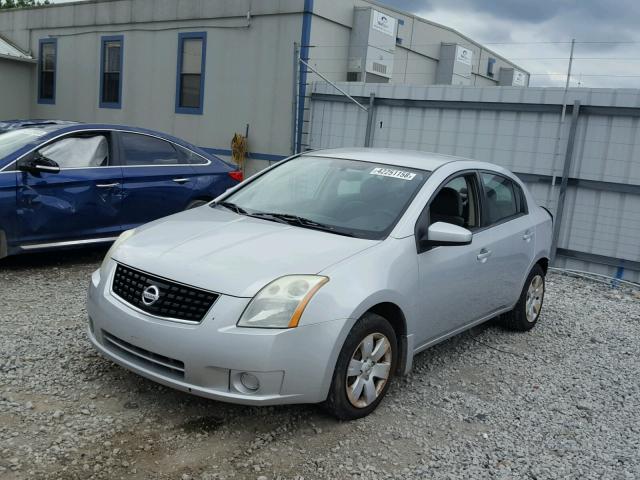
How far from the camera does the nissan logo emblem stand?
3591 millimetres

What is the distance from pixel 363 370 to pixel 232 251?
1.03 metres

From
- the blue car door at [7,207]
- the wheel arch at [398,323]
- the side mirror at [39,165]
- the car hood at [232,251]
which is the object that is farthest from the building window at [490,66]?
the wheel arch at [398,323]

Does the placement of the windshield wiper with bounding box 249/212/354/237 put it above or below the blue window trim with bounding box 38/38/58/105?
below

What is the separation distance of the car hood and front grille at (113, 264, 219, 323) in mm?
41

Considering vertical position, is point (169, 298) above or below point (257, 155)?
below

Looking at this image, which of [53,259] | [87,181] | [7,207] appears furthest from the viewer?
[53,259]

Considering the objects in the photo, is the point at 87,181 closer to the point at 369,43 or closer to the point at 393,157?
the point at 393,157

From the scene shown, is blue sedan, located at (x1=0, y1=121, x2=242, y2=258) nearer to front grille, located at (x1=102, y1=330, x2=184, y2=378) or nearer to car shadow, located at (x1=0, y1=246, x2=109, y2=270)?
car shadow, located at (x1=0, y1=246, x2=109, y2=270)

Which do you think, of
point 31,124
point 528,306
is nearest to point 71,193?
point 31,124

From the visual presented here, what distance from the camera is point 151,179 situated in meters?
7.36

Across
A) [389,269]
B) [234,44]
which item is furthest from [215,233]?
[234,44]

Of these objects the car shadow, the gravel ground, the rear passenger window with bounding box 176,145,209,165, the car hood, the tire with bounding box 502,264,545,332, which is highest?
the rear passenger window with bounding box 176,145,209,165

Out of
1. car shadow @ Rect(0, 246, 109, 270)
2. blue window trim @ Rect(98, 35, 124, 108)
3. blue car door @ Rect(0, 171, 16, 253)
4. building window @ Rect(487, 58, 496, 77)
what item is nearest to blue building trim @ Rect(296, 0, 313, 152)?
car shadow @ Rect(0, 246, 109, 270)

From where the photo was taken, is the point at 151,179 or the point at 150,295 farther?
the point at 151,179
